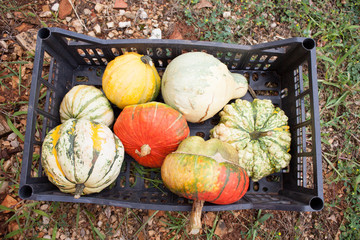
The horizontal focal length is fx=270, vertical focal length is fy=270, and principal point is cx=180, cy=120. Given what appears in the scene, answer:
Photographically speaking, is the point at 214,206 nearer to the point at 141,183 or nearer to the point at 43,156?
the point at 141,183

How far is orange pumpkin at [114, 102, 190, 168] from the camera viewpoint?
1953 mm

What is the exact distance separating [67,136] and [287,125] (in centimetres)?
181

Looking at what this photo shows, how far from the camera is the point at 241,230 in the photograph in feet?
8.37

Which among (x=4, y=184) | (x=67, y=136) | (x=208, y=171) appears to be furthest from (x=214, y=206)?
(x=4, y=184)

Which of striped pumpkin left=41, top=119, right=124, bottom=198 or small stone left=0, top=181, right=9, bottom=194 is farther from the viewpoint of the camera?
small stone left=0, top=181, right=9, bottom=194

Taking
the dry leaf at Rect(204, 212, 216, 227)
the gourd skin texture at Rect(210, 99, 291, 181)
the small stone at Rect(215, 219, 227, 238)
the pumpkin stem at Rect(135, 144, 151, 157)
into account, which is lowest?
the small stone at Rect(215, 219, 227, 238)

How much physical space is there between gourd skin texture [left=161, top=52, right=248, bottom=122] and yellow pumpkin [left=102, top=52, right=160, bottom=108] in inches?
5.5

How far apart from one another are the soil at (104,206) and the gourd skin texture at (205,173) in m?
0.82

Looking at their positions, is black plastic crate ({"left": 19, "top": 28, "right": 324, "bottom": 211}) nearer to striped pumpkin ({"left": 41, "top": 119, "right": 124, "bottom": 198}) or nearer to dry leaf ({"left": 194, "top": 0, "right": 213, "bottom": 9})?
striped pumpkin ({"left": 41, "top": 119, "right": 124, "bottom": 198})

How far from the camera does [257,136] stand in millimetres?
2205

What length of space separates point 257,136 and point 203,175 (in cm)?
71

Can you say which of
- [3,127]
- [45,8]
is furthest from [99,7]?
[3,127]

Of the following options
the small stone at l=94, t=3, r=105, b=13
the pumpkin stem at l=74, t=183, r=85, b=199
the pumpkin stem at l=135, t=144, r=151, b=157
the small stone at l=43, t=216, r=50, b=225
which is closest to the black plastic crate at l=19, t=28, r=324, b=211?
the pumpkin stem at l=74, t=183, r=85, b=199

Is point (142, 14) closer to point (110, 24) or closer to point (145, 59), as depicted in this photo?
point (110, 24)
